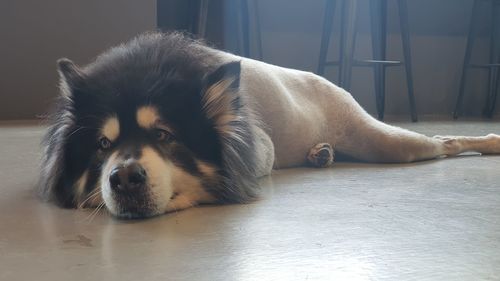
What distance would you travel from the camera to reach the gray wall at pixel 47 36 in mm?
4840

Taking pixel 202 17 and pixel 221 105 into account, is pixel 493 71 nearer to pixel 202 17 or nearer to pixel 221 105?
pixel 202 17

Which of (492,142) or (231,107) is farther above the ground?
(231,107)

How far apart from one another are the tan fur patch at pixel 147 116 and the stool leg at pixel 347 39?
2977mm

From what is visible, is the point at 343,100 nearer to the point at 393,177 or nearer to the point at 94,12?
the point at 393,177

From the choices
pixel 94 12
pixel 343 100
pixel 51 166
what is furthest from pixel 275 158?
pixel 94 12

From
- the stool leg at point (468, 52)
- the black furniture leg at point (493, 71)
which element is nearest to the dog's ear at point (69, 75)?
the stool leg at point (468, 52)

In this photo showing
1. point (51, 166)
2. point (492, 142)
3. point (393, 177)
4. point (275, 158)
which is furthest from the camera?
point (492, 142)

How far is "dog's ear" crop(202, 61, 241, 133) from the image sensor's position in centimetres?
178

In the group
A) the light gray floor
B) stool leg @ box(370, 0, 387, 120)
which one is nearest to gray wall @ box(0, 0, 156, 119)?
stool leg @ box(370, 0, 387, 120)

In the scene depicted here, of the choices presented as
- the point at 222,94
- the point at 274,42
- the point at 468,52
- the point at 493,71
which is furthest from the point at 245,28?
the point at 222,94

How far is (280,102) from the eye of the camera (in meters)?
A: 2.30

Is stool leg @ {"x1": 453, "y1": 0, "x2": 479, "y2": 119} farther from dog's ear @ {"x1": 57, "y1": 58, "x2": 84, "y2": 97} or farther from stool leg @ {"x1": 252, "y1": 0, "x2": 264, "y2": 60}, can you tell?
dog's ear @ {"x1": 57, "y1": 58, "x2": 84, "y2": 97}

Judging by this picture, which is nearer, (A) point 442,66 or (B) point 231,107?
(B) point 231,107

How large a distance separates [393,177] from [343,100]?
48 centimetres
